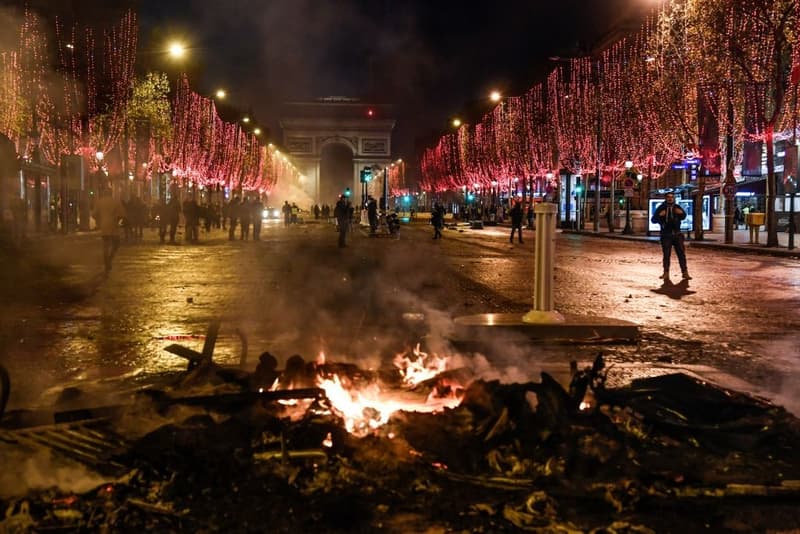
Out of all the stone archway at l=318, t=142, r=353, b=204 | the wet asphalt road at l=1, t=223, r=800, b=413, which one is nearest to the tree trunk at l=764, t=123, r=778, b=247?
the wet asphalt road at l=1, t=223, r=800, b=413

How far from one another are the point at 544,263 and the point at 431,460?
15.1ft

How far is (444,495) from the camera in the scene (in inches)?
147

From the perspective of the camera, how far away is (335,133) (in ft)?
431

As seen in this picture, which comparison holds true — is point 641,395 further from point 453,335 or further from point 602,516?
point 453,335

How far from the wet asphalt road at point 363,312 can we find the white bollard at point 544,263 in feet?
2.02

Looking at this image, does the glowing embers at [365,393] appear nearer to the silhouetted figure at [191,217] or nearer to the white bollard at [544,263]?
the white bollard at [544,263]

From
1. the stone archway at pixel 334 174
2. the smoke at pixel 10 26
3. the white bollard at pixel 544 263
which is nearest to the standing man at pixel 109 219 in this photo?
the smoke at pixel 10 26

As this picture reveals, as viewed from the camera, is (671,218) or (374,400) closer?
(374,400)

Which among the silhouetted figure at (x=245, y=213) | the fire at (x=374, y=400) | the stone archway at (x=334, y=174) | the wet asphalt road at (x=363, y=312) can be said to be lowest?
the wet asphalt road at (x=363, y=312)

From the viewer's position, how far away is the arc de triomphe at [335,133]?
423 ft

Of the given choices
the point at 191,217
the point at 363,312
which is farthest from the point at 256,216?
the point at 363,312

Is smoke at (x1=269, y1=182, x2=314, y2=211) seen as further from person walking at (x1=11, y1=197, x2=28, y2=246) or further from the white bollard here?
the white bollard

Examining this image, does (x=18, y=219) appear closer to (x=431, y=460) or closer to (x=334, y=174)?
(x=431, y=460)

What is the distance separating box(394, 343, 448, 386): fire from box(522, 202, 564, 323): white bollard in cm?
236
